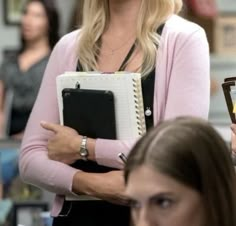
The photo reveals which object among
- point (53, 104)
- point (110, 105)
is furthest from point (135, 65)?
point (53, 104)

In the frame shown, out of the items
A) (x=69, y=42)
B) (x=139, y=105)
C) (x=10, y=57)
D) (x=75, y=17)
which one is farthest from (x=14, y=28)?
(x=139, y=105)

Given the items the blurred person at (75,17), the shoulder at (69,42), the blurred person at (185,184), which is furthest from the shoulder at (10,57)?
the blurred person at (185,184)

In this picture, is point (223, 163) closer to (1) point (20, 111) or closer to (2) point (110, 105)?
(2) point (110, 105)

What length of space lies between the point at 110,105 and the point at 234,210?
681mm

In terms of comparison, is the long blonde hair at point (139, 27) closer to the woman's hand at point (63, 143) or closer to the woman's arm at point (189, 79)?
the woman's arm at point (189, 79)

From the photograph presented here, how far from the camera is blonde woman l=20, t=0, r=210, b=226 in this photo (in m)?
2.07

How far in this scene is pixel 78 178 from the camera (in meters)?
2.11

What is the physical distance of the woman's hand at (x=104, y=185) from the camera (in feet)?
6.72

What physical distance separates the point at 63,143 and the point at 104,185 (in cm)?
16

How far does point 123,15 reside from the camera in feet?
7.25

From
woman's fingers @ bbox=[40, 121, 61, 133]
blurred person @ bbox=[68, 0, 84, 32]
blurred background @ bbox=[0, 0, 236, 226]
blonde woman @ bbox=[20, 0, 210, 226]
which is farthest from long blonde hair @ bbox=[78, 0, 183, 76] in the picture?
blurred person @ bbox=[68, 0, 84, 32]

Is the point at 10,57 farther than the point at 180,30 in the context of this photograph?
Yes

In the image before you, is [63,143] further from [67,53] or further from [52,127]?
[67,53]

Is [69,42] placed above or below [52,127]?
above
